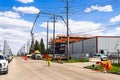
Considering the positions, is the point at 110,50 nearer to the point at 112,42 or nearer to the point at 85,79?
the point at 112,42

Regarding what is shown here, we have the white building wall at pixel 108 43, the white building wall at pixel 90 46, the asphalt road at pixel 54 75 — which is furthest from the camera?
the white building wall at pixel 90 46

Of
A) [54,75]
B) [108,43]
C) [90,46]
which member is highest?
[108,43]

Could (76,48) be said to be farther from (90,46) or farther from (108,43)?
(108,43)

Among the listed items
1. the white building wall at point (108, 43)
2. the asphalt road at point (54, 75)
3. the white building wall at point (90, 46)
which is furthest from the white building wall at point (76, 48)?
the asphalt road at point (54, 75)

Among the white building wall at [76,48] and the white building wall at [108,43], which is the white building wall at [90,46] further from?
the white building wall at [76,48]

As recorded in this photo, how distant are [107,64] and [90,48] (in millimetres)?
57916

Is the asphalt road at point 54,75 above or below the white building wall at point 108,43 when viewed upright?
below

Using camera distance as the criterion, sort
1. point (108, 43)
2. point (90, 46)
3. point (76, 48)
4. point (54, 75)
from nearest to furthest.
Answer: point (54, 75) → point (108, 43) → point (90, 46) → point (76, 48)

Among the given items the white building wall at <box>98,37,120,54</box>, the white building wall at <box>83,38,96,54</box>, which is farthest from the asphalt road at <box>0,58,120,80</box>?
the white building wall at <box>83,38,96,54</box>

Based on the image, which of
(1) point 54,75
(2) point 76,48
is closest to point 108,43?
(2) point 76,48

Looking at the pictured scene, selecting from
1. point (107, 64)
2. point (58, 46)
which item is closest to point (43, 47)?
point (58, 46)

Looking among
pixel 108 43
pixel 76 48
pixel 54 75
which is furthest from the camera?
pixel 76 48

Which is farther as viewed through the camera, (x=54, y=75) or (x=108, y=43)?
(x=108, y=43)

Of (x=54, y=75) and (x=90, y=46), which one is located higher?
(x=90, y=46)
